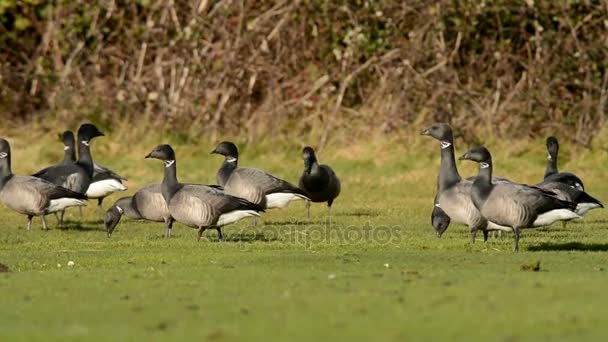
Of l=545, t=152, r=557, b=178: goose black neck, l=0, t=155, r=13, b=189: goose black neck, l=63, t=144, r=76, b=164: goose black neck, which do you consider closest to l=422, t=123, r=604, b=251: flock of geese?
l=545, t=152, r=557, b=178: goose black neck

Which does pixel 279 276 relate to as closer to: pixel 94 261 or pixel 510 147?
pixel 94 261

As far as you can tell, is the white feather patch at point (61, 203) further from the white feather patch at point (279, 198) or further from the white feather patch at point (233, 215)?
the white feather patch at point (233, 215)

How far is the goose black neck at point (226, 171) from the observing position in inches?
892

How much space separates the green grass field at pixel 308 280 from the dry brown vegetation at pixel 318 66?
19.3 ft

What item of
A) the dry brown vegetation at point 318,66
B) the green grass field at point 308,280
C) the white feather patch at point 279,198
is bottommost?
the green grass field at point 308,280

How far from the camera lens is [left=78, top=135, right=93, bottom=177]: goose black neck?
78.8 ft

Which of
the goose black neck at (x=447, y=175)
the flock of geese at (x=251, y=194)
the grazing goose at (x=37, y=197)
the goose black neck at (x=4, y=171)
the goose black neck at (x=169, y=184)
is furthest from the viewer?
the goose black neck at (x=4, y=171)

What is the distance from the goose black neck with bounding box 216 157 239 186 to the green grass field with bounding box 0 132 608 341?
833 mm

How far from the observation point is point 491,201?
1656cm

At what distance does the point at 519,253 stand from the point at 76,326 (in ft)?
25.6

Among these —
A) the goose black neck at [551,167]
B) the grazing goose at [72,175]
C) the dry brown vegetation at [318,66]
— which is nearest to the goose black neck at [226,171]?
the grazing goose at [72,175]

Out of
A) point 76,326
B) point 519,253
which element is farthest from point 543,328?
point 519,253

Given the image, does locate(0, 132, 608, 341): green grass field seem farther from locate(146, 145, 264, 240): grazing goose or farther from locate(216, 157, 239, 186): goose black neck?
locate(216, 157, 239, 186): goose black neck

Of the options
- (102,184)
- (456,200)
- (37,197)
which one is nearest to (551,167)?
(456,200)
